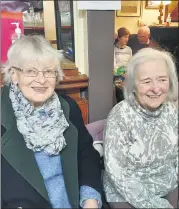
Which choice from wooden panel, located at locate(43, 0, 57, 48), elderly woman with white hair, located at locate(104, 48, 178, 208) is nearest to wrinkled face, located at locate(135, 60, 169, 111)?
elderly woman with white hair, located at locate(104, 48, 178, 208)

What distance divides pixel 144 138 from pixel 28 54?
1.34ft

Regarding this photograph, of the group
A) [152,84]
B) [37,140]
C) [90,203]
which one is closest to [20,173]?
[37,140]

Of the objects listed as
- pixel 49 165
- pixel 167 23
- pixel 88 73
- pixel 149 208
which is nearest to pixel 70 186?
pixel 49 165

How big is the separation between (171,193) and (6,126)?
0.49 meters

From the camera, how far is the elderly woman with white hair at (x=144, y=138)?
2.19 feet

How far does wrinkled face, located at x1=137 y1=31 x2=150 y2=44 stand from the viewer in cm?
70

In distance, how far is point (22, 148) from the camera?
2.21ft

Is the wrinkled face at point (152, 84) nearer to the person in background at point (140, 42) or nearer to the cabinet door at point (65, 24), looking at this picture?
the person in background at point (140, 42)

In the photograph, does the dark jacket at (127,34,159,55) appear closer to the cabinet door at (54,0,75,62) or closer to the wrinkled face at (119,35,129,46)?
the wrinkled face at (119,35,129,46)

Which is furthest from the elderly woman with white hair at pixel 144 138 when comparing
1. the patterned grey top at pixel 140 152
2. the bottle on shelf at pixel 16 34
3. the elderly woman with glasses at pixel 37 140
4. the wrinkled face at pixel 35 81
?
the bottle on shelf at pixel 16 34

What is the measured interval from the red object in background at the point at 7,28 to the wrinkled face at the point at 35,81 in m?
0.07

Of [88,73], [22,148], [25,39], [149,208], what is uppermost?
[25,39]

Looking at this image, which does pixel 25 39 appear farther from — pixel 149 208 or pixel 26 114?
pixel 149 208

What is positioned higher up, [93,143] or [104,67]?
[104,67]
